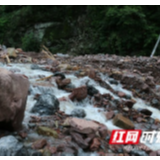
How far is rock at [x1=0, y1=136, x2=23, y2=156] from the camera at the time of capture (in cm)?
187

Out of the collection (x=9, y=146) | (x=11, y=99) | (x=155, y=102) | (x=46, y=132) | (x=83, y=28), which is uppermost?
(x=11, y=99)

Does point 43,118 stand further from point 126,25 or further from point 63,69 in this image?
point 126,25

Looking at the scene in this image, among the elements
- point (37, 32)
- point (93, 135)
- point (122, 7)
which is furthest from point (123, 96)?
point (37, 32)

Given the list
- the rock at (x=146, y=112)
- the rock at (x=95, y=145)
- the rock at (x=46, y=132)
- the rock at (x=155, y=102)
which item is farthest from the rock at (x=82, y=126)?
the rock at (x=155, y=102)

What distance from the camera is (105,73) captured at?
5.76 m

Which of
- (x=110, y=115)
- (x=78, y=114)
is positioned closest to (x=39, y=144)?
(x=78, y=114)

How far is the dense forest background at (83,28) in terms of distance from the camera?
12.3 metres

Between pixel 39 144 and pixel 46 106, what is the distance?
89cm

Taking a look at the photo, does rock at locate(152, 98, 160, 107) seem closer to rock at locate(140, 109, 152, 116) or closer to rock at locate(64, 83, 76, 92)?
rock at locate(140, 109, 152, 116)

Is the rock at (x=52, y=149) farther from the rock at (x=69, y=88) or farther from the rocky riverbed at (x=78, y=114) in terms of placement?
the rock at (x=69, y=88)

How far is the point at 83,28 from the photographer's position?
48.4ft

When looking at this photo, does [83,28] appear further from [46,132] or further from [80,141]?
[80,141]

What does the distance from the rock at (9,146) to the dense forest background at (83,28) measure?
34.0 ft

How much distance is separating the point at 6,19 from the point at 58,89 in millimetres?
14010
